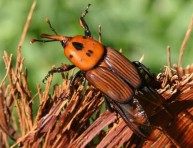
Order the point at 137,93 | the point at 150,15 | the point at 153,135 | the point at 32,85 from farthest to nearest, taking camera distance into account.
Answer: the point at 150,15, the point at 32,85, the point at 137,93, the point at 153,135

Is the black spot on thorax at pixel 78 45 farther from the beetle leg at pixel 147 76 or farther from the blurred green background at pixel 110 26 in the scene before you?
the blurred green background at pixel 110 26

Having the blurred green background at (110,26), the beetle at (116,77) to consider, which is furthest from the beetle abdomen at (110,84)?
the blurred green background at (110,26)

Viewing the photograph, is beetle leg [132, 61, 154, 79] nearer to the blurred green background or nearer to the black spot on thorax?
the black spot on thorax

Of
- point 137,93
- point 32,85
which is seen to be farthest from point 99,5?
point 137,93

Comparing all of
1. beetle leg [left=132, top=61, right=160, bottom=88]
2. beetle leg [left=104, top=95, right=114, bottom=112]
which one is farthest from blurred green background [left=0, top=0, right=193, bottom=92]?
beetle leg [left=104, top=95, right=114, bottom=112]

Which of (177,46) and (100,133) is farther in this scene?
(177,46)

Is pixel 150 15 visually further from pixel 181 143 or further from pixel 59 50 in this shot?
pixel 181 143

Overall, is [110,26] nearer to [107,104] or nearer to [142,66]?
[142,66]
